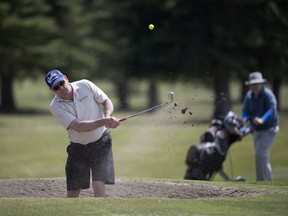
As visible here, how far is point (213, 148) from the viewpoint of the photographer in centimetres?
1509

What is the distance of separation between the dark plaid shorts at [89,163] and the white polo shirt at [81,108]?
119mm

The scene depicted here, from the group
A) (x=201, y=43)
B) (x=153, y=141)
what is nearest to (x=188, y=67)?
(x=201, y=43)

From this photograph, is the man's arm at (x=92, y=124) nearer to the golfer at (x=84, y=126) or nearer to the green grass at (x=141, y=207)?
the golfer at (x=84, y=126)

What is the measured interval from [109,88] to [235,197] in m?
54.7

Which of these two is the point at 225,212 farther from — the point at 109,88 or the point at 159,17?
the point at 109,88

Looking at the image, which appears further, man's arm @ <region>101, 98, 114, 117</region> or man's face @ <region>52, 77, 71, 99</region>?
man's arm @ <region>101, 98, 114, 117</region>

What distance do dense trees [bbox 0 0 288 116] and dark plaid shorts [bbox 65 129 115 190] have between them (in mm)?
18892

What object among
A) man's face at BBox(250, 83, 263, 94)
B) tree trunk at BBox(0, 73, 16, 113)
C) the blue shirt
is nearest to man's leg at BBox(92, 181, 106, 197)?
the blue shirt

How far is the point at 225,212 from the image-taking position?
9.26m

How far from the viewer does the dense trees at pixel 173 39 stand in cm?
3325

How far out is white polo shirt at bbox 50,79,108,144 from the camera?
988 centimetres

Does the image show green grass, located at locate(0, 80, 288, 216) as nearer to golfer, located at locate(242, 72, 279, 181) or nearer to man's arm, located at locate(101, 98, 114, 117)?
man's arm, located at locate(101, 98, 114, 117)

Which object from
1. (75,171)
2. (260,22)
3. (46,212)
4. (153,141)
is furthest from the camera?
(260,22)

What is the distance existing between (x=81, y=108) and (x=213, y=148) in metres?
5.53
